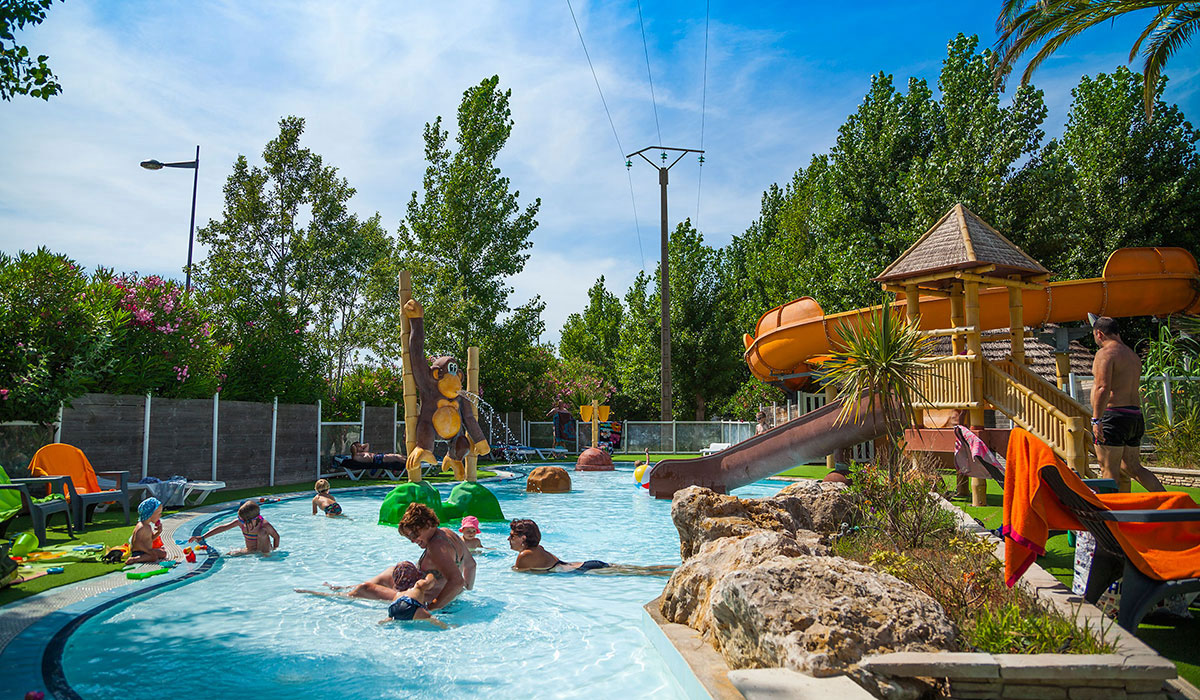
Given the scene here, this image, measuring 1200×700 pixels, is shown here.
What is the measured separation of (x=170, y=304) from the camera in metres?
14.8

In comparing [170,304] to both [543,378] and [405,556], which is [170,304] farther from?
[543,378]

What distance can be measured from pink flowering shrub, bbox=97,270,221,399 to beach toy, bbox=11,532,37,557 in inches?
229

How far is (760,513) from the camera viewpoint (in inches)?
307

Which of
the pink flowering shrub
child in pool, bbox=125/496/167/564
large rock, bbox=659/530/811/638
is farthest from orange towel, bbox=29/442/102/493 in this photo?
large rock, bbox=659/530/811/638

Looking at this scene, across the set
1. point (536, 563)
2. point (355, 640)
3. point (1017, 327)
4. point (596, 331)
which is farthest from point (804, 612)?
point (596, 331)

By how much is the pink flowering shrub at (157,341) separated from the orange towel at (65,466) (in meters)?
2.41

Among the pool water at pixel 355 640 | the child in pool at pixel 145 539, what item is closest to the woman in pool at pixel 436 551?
the pool water at pixel 355 640

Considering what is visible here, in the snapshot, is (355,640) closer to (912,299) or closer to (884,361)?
(884,361)

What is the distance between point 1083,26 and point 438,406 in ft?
45.8

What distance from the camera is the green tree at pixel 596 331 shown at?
49031mm

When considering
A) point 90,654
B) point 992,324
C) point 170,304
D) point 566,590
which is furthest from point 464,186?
point 90,654

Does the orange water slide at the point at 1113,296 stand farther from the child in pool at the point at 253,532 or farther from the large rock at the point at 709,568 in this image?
the child in pool at the point at 253,532

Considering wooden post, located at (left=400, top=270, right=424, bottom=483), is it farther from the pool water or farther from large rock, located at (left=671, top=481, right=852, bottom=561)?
large rock, located at (left=671, top=481, right=852, bottom=561)

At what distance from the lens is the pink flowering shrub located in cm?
→ 1345
